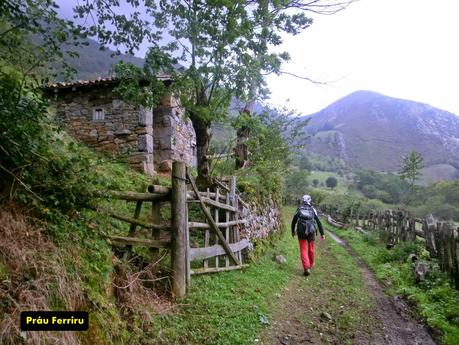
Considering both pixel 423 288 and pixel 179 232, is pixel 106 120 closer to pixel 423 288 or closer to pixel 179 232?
pixel 179 232

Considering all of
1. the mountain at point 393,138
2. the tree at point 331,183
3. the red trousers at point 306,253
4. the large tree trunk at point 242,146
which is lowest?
the tree at point 331,183

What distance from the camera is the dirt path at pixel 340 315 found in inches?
181

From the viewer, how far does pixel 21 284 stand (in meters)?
2.57

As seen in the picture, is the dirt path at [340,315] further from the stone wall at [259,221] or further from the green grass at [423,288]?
the stone wall at [259,221]

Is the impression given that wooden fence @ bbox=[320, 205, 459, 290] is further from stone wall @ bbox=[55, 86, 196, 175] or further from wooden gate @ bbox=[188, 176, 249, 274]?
stone wall @ bbox=[55, 86, 196, 175]

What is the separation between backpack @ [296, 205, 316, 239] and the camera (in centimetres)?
787

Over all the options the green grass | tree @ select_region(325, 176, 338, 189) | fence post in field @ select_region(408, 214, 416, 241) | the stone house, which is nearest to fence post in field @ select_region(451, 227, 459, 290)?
the green grass

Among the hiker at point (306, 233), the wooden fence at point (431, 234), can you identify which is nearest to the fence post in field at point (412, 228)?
the wooden fence at point (431, 234)

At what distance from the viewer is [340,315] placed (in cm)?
542

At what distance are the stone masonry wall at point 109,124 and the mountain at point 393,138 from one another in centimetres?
9465

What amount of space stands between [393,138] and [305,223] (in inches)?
6448

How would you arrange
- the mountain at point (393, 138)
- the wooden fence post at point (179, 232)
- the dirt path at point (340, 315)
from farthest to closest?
the mountain at point (393, 138) < the wooden fence post at point (179, 232) < the dirt path at point (340, 315)

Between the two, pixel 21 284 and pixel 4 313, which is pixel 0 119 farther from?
pixel 4 313

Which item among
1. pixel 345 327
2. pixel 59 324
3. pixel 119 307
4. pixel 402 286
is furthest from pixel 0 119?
pixel 402 286
